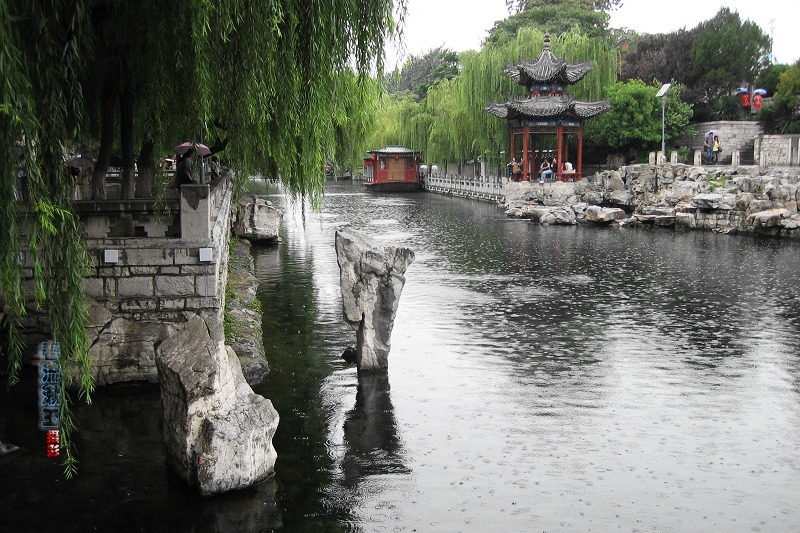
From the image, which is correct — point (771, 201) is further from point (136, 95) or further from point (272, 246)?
point (136, 95)

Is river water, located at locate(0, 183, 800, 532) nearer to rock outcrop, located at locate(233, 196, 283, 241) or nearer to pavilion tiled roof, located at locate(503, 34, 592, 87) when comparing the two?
rock outcrop, located at locate(233, 196, 283, 241)

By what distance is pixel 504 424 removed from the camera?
8977 millimetres

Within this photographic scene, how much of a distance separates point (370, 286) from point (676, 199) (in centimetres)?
2443

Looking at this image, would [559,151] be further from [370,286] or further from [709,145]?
[370,286]

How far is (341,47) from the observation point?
845 cm

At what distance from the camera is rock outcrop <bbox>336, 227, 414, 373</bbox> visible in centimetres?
1055

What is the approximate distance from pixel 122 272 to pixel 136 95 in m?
2.08

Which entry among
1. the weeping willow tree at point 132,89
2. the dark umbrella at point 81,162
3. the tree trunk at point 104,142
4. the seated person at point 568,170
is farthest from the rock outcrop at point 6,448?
the seated person at point 568,170

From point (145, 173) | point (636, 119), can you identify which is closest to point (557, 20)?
point (636, 119)

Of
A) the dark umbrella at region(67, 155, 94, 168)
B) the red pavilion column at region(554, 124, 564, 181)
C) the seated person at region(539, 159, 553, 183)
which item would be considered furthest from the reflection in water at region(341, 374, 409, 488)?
the red pavilion column at region(554, 124, 564, 181)

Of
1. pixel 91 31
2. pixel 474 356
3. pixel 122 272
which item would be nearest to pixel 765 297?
pixel 474 356

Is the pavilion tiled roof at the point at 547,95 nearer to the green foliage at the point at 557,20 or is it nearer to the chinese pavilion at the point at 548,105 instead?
the chinese pavilion at the point at 548,105

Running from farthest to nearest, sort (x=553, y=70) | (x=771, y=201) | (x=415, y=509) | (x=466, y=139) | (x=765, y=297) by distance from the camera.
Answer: (x=466, y=139)
(x=553, y=70)
(x=771, y=201)
(x=765, y=297)
(x=415, y=509)

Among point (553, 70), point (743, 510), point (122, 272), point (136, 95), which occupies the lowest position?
point (743, 510)
